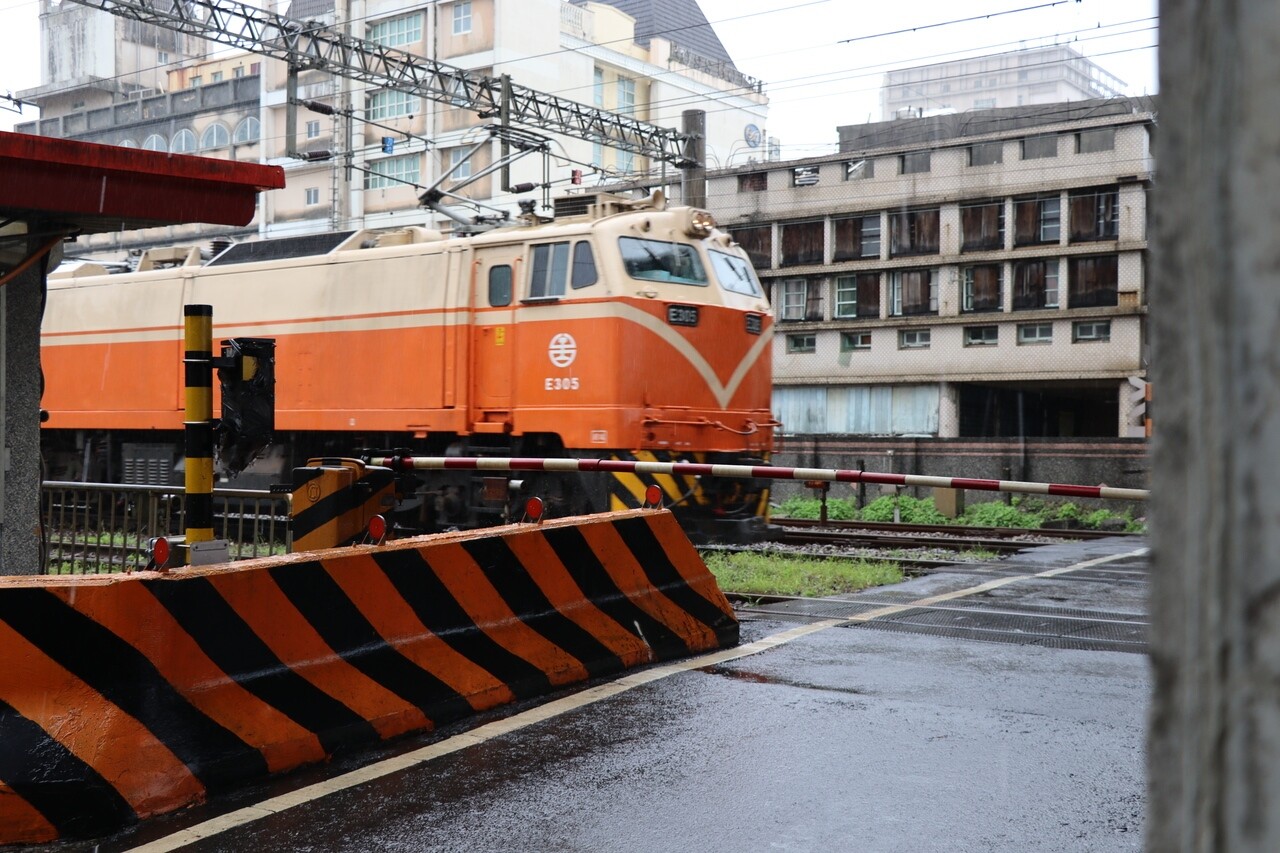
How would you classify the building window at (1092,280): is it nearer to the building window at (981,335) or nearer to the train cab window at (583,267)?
the building window at (981,335)

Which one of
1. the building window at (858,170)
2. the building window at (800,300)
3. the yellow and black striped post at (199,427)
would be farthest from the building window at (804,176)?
the yellow and black striped post at (199,427)

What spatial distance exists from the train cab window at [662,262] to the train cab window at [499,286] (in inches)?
50.9

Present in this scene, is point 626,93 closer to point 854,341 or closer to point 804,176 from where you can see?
point 804,176

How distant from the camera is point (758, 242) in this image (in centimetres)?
3741

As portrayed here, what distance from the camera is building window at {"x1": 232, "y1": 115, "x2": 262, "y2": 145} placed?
55.0 meters

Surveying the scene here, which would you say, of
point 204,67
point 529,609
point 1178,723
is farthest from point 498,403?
point 204,67

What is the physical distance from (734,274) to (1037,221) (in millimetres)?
21612

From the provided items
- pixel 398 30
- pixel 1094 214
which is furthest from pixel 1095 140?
pixel 398 30

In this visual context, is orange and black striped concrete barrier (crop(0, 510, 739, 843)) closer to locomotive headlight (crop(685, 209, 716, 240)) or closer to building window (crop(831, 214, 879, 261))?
locomotive headlight (crop(685, 209, 716, 240))

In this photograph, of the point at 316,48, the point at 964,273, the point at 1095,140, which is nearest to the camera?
the point at 316,48

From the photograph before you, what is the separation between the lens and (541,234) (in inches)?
502

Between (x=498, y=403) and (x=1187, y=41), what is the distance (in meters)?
12.2

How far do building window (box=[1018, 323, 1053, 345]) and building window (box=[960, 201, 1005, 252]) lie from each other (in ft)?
7.62

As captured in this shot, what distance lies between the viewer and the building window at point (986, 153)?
33031mm
